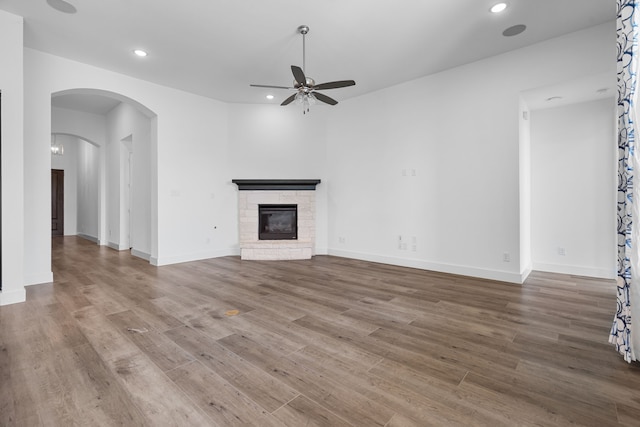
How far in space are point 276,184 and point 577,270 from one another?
517cm

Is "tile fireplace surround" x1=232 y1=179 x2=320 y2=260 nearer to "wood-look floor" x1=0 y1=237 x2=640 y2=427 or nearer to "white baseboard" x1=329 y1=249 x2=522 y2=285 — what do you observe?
"white baseboard" x1=329 y1=249 x2=522 y2=285

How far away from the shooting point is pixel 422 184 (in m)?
4.75

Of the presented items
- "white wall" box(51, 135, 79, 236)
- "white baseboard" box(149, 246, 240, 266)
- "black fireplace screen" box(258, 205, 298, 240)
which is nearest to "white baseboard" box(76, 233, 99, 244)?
"white wall" box(51, 135, 79, 236)

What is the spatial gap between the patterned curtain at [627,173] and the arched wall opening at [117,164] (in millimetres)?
5871

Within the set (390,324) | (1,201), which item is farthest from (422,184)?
(1,201)

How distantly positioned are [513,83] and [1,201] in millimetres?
6235

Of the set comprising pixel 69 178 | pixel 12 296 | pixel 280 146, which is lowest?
pixel 12 296

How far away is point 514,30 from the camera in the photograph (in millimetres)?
3402

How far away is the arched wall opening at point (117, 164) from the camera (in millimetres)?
5551

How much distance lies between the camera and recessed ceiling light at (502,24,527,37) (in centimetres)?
333

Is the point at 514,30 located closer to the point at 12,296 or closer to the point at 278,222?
the point at 278,222

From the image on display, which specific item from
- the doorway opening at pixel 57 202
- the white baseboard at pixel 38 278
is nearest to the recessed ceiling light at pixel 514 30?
the white baseboard at pixel 38 278

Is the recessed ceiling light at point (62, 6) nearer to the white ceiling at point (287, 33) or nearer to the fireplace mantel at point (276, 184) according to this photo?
the white ceiling at point (287, 33)

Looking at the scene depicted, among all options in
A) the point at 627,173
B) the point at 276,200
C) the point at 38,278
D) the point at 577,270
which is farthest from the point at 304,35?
the point at 577,270
